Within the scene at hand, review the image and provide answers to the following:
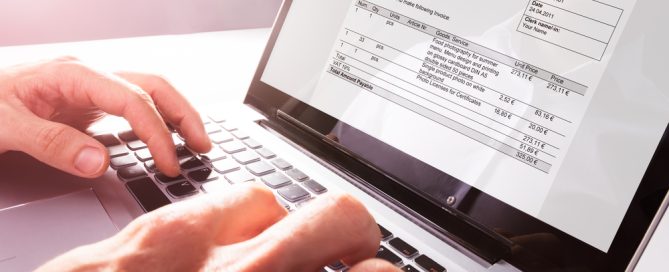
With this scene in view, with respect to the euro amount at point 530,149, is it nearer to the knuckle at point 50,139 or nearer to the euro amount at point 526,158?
the euro amount at point 526,158

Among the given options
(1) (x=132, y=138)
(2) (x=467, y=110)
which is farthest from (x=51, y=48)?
(2) (x=467, y=110)

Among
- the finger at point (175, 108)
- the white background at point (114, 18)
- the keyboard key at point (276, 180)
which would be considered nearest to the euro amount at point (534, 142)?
the keyboard key at point (276, 180)

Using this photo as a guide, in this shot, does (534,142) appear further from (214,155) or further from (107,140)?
(107,140)

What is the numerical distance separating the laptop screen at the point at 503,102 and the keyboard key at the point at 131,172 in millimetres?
218

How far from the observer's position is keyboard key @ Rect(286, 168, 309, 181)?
55 centimetres

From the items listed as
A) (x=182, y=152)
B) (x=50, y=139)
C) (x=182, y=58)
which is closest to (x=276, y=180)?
(x=182, y=152)

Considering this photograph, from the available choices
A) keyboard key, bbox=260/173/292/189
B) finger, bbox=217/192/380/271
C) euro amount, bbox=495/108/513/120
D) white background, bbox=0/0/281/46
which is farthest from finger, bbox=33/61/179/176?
white background, bbox=0/0/281/46

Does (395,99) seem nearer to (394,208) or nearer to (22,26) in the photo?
(394,208)

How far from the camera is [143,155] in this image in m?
0.56

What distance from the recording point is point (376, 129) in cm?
56

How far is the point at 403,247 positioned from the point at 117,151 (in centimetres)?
36

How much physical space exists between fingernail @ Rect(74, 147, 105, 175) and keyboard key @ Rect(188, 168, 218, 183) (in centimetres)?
9

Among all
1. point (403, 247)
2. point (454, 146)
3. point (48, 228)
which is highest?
point (454, 146)

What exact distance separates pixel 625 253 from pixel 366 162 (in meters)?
0.28
